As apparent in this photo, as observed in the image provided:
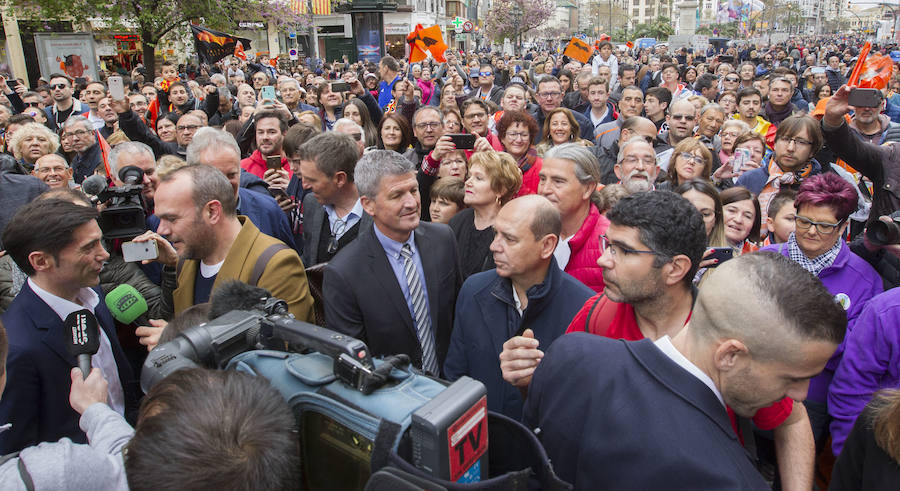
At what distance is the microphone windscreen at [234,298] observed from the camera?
172 centimetres

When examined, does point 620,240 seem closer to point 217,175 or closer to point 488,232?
point 488,232

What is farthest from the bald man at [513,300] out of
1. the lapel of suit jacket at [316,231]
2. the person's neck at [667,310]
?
the lapel of suit jacket at [316,231]

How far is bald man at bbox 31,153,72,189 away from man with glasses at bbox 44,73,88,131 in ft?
15.1

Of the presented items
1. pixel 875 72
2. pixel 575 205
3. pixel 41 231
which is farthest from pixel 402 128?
pixel 875 72

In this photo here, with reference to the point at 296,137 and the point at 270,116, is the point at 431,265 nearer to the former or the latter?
the point at 296,137

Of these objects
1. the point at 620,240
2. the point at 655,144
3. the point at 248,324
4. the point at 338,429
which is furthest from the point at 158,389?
the point at 655,144

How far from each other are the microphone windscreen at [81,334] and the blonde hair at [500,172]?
91.2 inches

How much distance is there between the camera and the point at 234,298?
173 centimetres

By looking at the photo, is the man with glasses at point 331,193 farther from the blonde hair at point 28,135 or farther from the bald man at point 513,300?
the blonde hair at point 28,135

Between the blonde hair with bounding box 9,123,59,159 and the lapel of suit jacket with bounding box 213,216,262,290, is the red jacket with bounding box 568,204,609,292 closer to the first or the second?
the lapel of suit jacket with bounding box 213,216,262,290

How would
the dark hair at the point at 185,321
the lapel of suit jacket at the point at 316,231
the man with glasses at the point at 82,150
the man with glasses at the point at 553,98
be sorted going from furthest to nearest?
the man with glasses at the point at 553,98 < the man with glasses at the point at 82,150 < the lapel of suit jacket at the point at 316,231 < the dark hair at the point at 185,321

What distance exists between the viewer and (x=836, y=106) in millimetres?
3898

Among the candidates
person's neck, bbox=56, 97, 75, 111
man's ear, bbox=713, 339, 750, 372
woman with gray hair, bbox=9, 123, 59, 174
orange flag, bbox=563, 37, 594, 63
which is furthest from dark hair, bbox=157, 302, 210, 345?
orange flag, bbox=563, 37, 594, 63

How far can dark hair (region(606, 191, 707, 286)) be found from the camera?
210 centimetres
